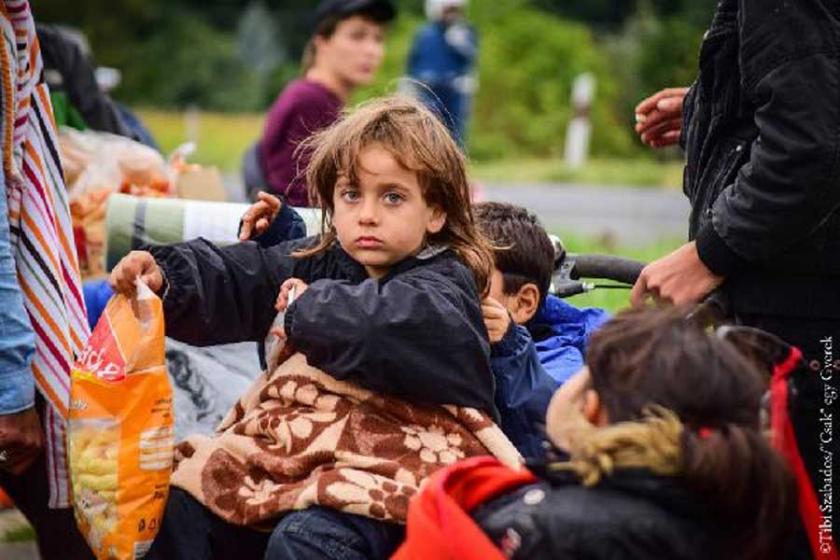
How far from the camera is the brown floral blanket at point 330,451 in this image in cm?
302

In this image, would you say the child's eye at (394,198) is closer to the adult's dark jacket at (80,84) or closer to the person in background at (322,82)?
the person in background at (322,82)

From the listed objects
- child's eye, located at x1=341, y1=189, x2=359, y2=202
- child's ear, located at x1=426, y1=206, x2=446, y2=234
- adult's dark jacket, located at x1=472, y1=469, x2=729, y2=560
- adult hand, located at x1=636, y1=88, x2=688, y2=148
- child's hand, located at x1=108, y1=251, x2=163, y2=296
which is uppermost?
adult hand, located at x1=636, y1=88, x2=688, y2=148

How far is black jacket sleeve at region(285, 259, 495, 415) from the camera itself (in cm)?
303

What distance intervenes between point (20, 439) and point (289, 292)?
71 cm

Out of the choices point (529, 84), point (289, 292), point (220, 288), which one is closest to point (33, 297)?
point (220, 288)

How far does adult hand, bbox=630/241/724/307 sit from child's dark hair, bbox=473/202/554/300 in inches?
26.3

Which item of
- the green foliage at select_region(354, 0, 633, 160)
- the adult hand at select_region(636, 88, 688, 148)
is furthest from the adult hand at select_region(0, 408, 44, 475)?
the green foliage at select_region(354, 0, 633, 160)

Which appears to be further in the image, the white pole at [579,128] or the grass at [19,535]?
the white pole at [579,128]

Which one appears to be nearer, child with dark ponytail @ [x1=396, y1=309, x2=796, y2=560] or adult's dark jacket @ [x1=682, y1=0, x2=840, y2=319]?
child with dark ponytail @ [x1=396, y1=309, x2=796, y2=560]

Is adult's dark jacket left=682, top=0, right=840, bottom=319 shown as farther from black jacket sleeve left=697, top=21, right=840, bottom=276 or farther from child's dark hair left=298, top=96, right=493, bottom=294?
child's dark hair left=298, top=96, right=493, bottom=294

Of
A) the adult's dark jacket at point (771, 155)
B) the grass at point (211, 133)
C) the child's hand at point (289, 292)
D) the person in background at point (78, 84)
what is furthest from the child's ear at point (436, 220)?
the grass at point (211, 133)

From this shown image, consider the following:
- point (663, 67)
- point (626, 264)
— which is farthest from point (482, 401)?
point (663, 67)

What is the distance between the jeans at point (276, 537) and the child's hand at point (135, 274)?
443 millimetres

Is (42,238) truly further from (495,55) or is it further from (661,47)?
(495,55)
